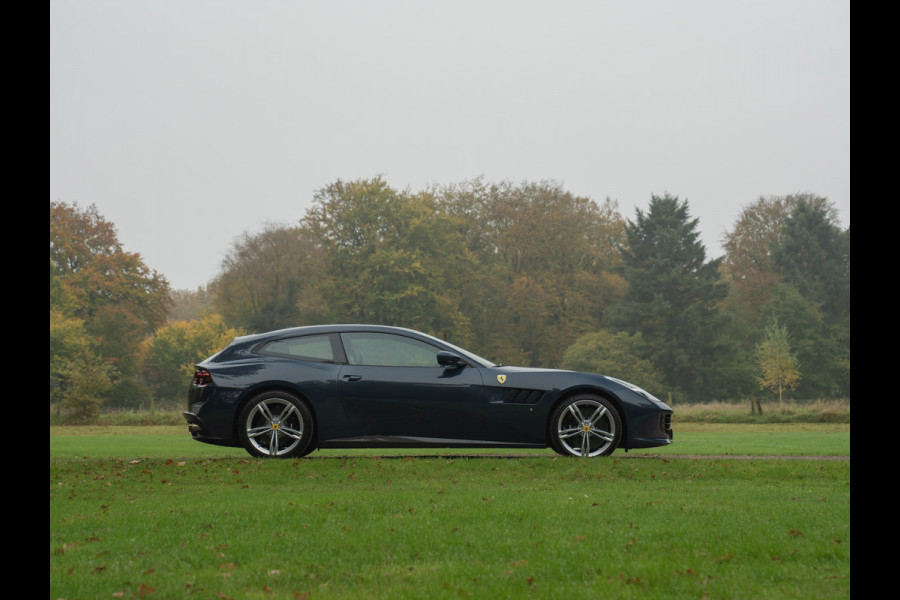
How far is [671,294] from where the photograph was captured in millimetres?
57438

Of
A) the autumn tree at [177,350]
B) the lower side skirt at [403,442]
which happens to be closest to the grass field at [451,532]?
the lower side skirt at [403,442]

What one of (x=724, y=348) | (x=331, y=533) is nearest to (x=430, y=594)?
(x=331, y=533)

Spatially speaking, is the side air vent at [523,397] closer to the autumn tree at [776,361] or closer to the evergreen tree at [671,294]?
the autumn tree at [776,361]

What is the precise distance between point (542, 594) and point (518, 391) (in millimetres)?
6126

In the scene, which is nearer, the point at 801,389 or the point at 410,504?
the point at 410,504

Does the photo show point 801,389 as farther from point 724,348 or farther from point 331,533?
point 331,533

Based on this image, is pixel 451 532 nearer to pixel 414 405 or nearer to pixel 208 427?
pixel 414 405

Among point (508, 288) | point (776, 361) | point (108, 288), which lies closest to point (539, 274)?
point (508, 288)

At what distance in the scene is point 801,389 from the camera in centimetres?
5594

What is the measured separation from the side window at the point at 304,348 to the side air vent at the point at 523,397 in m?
2.12

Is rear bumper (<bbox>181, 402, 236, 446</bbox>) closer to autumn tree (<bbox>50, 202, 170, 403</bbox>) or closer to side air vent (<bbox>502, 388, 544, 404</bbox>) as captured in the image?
side air vent (<bbox>502, 388, 544, 404</bbox>)

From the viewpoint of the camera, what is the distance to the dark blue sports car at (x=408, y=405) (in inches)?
409

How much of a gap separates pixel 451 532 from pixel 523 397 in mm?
4621
